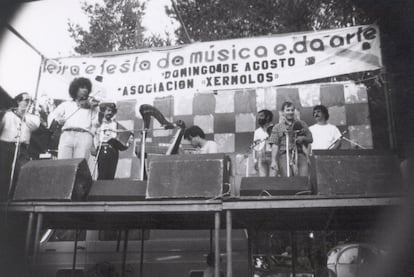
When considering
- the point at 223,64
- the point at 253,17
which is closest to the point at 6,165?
the point at 223,64

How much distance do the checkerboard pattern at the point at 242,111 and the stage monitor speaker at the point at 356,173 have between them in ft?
8.90

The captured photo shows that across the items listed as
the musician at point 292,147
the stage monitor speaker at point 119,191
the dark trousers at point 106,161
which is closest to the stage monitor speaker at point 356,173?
the musician at point 292,147

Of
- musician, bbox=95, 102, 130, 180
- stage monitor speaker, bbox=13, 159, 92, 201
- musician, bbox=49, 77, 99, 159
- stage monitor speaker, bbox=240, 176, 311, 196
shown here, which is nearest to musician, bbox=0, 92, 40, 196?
stage monitor speaker, bbox=13, 159, 92, 201

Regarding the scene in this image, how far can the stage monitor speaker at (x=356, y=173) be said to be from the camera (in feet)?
14.0

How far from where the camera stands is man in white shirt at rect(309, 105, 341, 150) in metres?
6.68

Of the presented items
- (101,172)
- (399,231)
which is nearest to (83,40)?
(101,172)

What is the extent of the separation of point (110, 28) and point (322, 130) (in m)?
11.6

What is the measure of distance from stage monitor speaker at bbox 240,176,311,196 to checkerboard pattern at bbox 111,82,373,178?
2438 mm

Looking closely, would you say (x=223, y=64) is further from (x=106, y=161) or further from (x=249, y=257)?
(x=249, y=257)

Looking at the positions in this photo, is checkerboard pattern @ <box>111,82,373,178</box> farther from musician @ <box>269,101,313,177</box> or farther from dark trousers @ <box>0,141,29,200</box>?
dark trousers @ <box>0,141,29,200</box>

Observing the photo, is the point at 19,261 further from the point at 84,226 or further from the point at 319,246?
the point at 319,246

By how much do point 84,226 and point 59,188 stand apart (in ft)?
A: 5.16

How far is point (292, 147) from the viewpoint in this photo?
571cm

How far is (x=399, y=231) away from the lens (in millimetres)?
4320
